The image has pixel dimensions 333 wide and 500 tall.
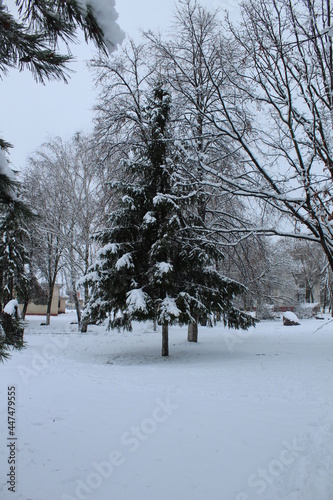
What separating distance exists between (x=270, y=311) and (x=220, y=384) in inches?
907

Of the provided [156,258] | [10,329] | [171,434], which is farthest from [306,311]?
[10,329]

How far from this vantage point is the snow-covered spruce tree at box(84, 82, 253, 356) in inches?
365

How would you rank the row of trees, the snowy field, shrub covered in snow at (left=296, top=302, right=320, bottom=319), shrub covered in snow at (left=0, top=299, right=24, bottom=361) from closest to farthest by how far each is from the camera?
shrub covered in snow at (left=0, top=299, right=24, bottom=361) → the snowy field → the row of trees → shrub covered in snow at (left=296, top=302, right=320, bottom=319)

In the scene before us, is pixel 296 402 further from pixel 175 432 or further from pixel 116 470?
pixel 116 470

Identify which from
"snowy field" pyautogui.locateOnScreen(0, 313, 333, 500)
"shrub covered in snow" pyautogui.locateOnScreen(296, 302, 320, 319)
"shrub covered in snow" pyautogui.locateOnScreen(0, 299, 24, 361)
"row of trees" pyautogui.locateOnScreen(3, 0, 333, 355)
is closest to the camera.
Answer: "shrub covered in snow" pyautogui.locateOnScreen(0, 299, 24, 361)

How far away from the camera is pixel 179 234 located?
34.8ft

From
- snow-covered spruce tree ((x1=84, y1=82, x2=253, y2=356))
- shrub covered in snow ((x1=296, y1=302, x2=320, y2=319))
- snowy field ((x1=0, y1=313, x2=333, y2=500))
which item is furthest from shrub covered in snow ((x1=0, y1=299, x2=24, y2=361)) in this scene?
shrub covered in snow ((x1=296, y1=302, x2=320, y2=319))

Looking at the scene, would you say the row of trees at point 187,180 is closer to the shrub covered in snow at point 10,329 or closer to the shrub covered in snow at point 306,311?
the shrub covered in snow at point 10,329

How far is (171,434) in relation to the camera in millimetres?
3996

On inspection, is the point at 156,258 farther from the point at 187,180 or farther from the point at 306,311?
the point at 306,311

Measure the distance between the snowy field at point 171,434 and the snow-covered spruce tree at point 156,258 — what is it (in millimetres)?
2093

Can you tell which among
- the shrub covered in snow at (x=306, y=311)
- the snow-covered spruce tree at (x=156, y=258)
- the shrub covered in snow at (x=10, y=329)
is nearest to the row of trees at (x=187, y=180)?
the snow-covered spruce tree at (x=156, y=258)

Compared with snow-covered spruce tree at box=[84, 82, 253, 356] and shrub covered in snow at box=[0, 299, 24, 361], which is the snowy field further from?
snow-covered spruce tree at box=[84, 82, 253, 356]

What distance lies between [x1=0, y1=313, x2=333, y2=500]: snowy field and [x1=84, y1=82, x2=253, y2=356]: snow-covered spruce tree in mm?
2093
